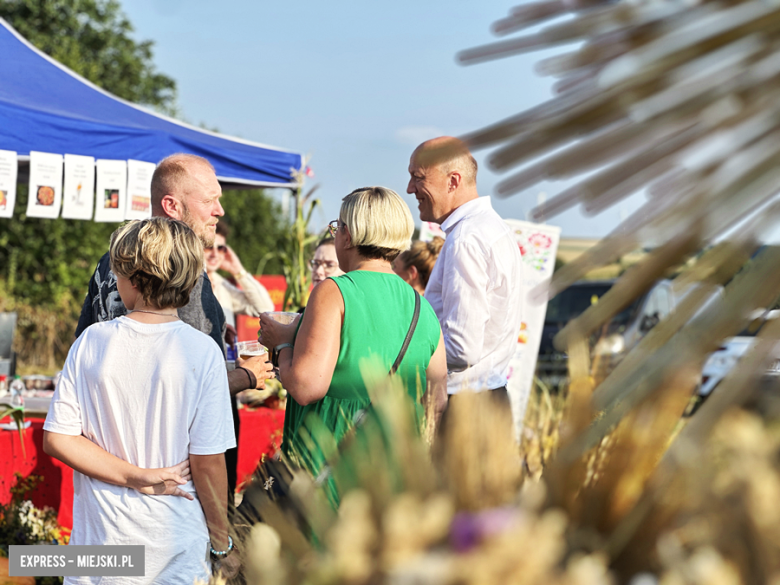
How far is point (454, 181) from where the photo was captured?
9.45 feet

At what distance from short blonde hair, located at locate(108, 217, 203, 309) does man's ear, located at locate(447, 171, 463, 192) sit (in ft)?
4.13

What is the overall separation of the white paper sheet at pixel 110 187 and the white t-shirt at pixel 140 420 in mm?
2962

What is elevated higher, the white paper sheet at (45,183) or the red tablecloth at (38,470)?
the white paper sheet at (45,183)

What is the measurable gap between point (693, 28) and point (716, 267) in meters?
0.18

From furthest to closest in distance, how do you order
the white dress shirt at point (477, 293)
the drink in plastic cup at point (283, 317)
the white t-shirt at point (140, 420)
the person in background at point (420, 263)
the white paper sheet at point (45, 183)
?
the white paper sheet at point (45, 183)
the person in background at point (420, 263)
the white dress shirt at point (477, 293)
the drink in plastic cup at point (283, 317)
the white t-shirt at point (140, 420)

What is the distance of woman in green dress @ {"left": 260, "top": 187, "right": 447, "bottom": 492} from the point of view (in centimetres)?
190

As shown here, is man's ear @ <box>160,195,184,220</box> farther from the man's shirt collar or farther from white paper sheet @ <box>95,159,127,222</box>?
white paper sheet @ <box>95,159,127,222</box>

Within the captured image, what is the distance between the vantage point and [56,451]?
179 centimetres

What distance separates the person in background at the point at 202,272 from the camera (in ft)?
7.38

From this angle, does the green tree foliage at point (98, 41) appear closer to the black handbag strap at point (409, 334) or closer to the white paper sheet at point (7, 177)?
the white paper sheet at point (7, 177)

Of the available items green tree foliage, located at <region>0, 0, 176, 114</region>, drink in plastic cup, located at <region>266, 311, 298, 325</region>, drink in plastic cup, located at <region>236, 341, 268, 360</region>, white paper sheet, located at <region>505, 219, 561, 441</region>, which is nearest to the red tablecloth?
drink in plastic cup, located at <region>236, 341, 268, 360</region>

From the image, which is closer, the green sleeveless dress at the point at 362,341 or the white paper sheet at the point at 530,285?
the green sleeveless dress at the point at 362,341

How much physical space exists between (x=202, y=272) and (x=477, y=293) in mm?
982

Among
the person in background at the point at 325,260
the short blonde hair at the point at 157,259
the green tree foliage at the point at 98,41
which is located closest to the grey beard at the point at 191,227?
the short blonde hair at the point at 157,259
